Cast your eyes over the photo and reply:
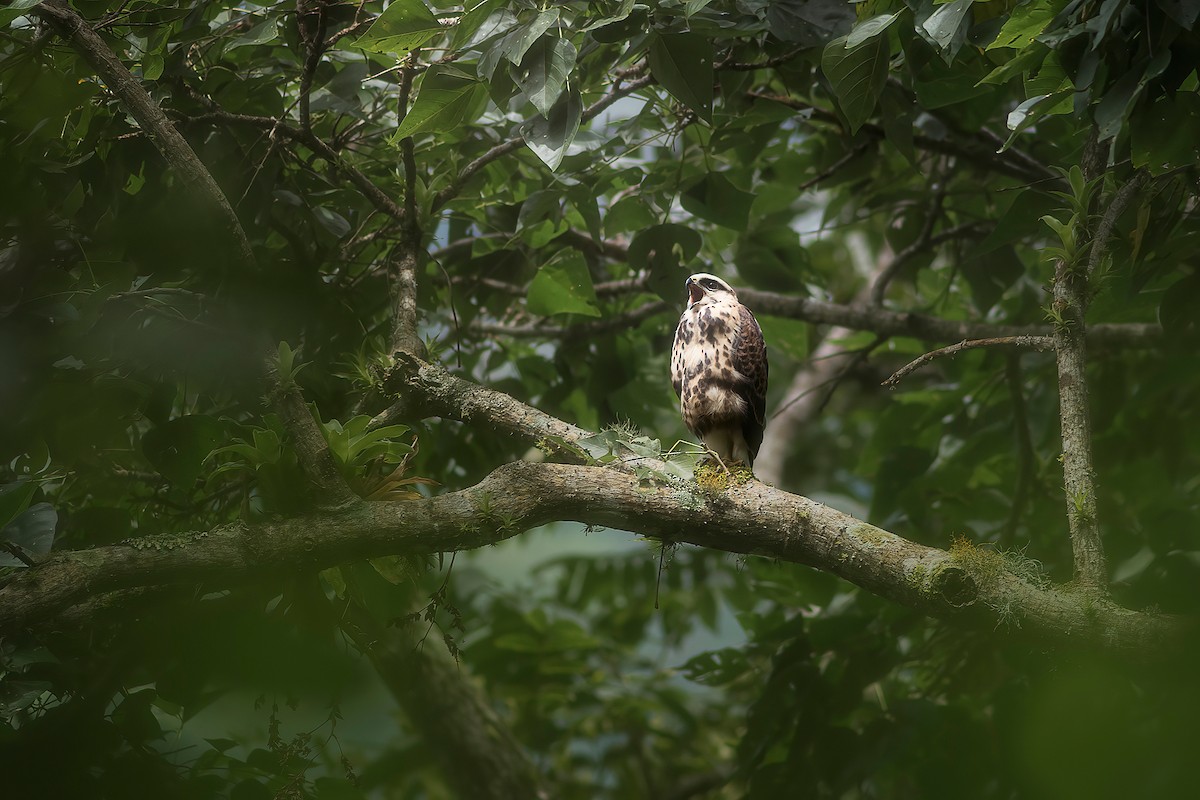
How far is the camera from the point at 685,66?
213 cm

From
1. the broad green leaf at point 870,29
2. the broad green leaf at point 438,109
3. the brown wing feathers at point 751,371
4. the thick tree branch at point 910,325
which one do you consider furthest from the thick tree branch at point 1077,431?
the broad green leaf at point 438,109

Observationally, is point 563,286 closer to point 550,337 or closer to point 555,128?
point 550,337

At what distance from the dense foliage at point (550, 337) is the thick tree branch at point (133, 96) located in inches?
0.6

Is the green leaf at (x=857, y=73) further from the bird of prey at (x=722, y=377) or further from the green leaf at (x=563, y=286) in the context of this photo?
the green leaf at (x=563, y=286)

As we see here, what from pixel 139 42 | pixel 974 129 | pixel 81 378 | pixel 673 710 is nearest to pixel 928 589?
pixel 81 378

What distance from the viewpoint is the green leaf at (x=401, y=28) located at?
202 cm

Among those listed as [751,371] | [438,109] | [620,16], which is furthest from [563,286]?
[620,16]

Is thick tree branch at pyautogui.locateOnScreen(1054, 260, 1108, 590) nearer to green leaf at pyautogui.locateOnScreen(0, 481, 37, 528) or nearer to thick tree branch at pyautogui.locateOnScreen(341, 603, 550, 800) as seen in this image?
green leaf at pyautogui.locateOnScreen(0, 481, 37, 528)

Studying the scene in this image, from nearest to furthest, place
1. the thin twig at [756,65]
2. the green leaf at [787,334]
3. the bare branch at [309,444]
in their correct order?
1. the bare branch at [309,444]
2. the thin twig at [756,65]
3. the green leaf at [787,334]

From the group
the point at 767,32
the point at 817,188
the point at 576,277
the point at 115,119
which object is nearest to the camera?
the point at 115,119

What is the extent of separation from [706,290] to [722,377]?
0.35 m

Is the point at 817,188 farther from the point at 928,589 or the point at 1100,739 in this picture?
the point at 1100,739

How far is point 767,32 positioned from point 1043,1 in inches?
29.2

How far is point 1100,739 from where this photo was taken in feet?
1.93
